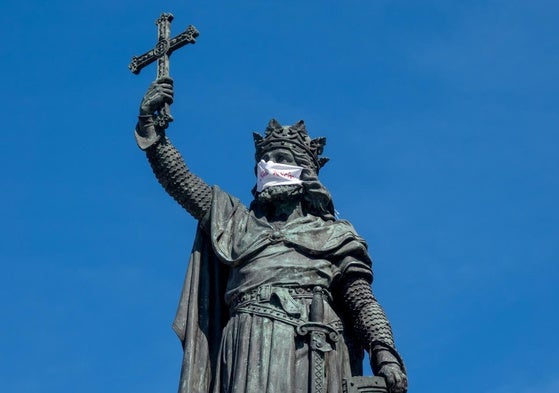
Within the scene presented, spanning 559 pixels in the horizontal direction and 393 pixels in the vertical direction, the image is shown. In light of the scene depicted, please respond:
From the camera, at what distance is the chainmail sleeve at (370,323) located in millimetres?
17406

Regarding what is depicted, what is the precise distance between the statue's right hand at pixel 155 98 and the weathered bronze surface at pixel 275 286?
13 mm

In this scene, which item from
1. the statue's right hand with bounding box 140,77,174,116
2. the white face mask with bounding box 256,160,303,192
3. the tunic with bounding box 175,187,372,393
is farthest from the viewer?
the white face mask with bounding box 256,160,303,192

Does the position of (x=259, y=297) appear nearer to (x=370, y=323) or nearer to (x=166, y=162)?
(x=370, y=323)

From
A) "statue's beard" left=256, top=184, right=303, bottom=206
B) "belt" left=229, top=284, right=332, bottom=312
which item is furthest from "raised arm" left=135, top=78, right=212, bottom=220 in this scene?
"belt" left=229, top=284, right=332, bottom=312

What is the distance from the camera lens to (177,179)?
18.4 m

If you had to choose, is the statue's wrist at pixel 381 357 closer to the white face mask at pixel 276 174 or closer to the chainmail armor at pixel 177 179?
the white face mask at pixel 276 174

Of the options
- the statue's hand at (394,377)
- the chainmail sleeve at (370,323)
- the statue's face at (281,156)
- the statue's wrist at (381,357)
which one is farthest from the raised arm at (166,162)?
the statue's hand at (394,377)

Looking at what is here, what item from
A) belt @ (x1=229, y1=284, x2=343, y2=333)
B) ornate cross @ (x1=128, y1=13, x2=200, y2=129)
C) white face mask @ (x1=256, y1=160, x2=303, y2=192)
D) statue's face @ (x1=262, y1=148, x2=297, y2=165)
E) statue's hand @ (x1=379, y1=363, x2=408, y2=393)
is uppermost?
ornate cross @ (x1=128, y1=13, x2=200, y2=129)

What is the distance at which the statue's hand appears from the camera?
17.0m

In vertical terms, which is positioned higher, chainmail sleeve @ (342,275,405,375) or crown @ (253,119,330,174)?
crown @ (253,119,330,174)

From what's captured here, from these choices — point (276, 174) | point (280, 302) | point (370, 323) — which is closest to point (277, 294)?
point (280, 302)

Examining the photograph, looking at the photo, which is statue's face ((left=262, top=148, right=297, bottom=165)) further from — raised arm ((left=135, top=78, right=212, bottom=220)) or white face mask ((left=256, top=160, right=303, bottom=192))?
raised arm ((left=135, top=78, right=212, bottom=220))

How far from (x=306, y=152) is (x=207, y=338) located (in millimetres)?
3030

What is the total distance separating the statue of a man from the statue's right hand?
0.01 meters
